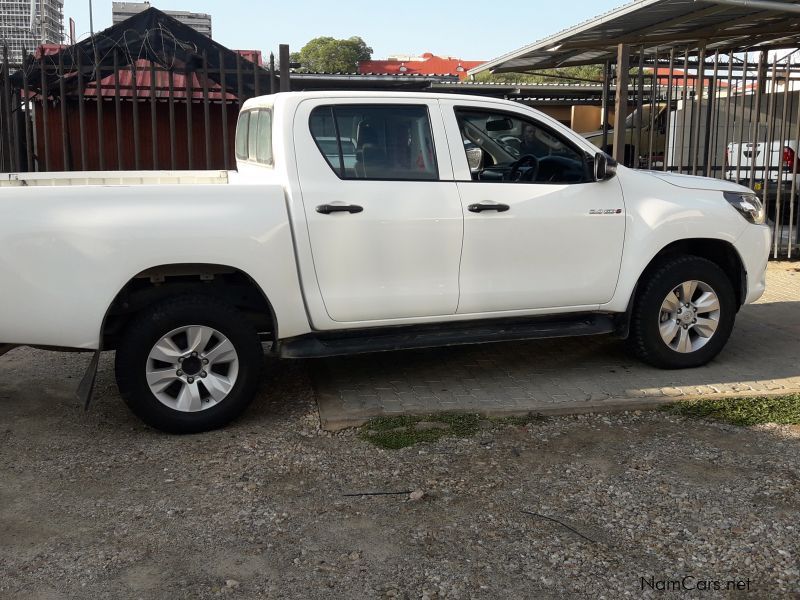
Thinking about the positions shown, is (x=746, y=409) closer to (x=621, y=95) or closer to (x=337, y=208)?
(x=337, y=208)

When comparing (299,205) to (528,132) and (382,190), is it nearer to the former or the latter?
(382,190)

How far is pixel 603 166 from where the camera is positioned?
551 cm

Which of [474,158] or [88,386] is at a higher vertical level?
[474,158]

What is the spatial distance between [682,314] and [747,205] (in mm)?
932

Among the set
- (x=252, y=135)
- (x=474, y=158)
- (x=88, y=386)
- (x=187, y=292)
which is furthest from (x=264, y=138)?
(x=88, y=386)

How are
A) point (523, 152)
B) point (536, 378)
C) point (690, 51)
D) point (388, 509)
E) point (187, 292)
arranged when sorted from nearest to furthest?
point (388, 509) < point (187, 292) < point (523, 152) < point (536, 378) < point (690, 51)

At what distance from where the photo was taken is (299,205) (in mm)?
4949

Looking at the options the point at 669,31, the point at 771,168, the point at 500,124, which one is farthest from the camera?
the point at 771,168

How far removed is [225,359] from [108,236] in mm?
937

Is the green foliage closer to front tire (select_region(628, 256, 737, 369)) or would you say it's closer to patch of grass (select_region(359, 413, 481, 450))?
front tire (select_region(628, 256, 737, 369))

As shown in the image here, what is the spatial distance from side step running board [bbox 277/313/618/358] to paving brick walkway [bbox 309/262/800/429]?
358mm

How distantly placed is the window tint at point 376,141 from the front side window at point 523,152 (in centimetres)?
40

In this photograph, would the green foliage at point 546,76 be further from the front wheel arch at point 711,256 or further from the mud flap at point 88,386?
the mud flap at point 88,386

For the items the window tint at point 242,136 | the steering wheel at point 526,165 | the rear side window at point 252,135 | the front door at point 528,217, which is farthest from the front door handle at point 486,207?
the window tint at point 242,136
